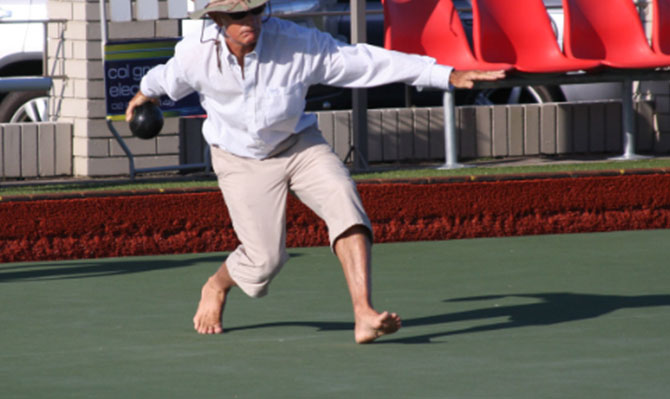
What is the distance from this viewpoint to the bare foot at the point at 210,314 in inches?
210

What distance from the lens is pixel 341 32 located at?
11.3 m

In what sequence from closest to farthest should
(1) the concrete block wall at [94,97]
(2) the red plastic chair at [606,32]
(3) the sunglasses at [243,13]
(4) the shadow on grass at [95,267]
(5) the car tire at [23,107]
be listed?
(3) the sunglasses at [243,13]
(4) the shadow on grass at [95,267]
(1) the concrete block wall at [94,97]
(2) the red plastic chair at [606,32]
(5) the car tire at [23,107]

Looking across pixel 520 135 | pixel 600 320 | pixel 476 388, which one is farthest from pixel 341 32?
pixel 476 388

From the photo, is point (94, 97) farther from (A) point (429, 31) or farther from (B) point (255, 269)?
(B) point (255, 269)

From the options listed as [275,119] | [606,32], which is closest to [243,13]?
[275,119]

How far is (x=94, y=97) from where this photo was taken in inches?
394

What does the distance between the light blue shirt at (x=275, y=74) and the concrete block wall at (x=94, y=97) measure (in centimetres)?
498

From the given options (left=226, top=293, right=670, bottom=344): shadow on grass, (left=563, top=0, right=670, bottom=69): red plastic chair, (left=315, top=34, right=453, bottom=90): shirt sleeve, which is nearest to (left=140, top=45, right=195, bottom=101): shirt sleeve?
(left=315, top=34, right=453, bottom=90): shirt sleeve

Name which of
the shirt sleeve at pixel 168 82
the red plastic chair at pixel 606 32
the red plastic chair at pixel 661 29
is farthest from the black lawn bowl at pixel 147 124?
the red plastic chair at pixel 661 29

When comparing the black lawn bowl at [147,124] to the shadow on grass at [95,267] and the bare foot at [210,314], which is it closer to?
the shadow on grass at [95,267]

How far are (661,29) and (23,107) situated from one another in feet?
16.9

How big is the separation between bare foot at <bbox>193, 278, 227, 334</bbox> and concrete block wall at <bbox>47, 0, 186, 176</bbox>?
484 centimetres

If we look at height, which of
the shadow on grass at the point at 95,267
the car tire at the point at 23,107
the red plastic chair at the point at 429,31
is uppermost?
the red plastic chair at the point at 429,31

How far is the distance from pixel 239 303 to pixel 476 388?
2.11 metres
